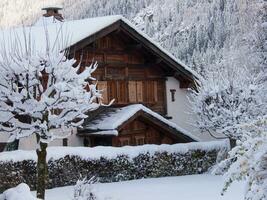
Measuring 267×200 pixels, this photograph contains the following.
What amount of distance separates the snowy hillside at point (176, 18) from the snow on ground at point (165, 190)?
21.7 metres

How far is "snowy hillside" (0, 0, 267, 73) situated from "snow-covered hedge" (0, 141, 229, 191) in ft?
61.3

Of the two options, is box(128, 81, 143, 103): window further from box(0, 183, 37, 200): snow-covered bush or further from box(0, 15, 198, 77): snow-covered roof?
box(0, 183, 37, 200): snow-covered bush

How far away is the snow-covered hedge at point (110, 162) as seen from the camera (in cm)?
1714

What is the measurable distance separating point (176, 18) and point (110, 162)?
77155mm

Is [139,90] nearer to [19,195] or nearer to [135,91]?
[135,91]

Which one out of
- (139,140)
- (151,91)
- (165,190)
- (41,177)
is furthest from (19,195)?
(151,91)

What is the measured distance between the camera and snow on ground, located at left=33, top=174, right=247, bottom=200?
15234mm

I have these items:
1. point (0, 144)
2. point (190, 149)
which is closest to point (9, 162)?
point (0, 144)

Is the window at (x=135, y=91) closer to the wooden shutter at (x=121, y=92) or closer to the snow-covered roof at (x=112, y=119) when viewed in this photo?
the wooden shutter at (x=121, y=92)

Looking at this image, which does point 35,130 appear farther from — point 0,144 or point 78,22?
point 78,22

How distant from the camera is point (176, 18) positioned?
9444cm

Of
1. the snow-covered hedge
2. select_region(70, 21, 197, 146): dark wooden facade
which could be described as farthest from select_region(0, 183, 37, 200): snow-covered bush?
select_region(70, 21, 197, 146): dark wooden facade

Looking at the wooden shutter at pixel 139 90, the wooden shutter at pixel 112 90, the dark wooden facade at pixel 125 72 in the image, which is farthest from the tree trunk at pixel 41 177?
the wooden shutter at pixel 139 90

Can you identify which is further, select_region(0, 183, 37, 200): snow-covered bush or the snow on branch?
the snow on branch
